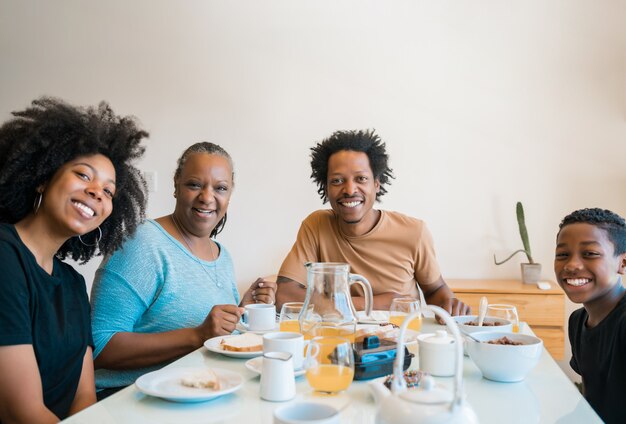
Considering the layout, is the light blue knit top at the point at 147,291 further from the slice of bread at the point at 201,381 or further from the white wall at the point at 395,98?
the white wall at the point at 395,98

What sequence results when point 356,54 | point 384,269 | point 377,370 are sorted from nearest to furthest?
1. point 377,370
2. point 384,269
3. point 356,54

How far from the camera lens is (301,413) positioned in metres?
0.74

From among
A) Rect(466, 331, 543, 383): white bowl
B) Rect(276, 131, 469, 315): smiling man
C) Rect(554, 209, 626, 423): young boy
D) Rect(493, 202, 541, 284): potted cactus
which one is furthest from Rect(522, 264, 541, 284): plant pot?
Rect(466, 331, 543, 383): white bowl

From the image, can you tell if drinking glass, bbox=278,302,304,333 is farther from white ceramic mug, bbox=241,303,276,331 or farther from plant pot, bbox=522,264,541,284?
plant pot, bbox=522,264,541,284

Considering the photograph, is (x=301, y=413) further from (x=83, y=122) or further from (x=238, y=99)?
(x=238, y=99)

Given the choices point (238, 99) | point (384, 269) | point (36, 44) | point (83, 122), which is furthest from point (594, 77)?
point (36, 44)

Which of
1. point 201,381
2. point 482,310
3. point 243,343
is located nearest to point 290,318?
point 243,343

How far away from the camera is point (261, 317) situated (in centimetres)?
138

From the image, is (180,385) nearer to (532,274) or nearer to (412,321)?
(412,321)

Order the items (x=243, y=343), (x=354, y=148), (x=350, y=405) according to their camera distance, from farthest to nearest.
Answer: (x=354, y=148), (x=243, y=343), (x=350, y=405)

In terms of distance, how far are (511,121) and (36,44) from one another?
3.03 meters

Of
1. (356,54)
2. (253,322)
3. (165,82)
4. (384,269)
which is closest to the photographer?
(253,322)

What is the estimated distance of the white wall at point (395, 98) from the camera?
2.94 m

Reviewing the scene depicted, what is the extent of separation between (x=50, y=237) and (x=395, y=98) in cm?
229
